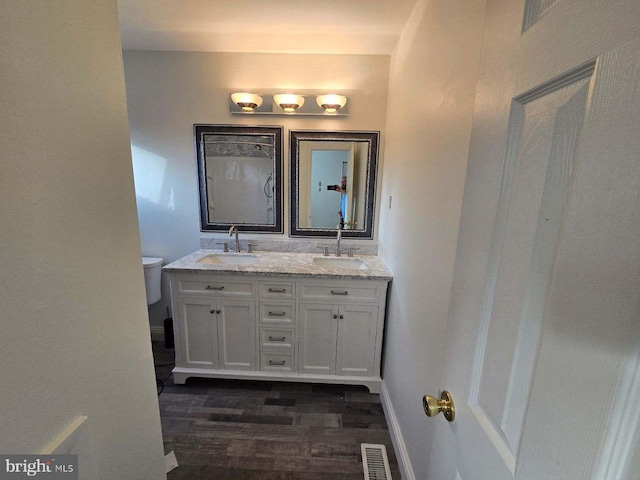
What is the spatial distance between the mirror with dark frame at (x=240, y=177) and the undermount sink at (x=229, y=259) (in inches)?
10.0

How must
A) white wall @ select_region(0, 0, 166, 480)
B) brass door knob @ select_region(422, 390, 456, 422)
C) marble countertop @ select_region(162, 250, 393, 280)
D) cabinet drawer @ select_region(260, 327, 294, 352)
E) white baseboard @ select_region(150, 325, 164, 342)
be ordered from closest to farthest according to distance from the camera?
white wall @ select_region(0, 0, 166, 480)
brass door knob @ select_region(422, 390, 456, 422)
marble countertop @ select_region(162, 250, 393, 280)
cabinet drawer @ select_region(260, 327, 294, 352)
white baseboard @ select_region(150, 325, 164, 342)

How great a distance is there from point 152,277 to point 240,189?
1097mm

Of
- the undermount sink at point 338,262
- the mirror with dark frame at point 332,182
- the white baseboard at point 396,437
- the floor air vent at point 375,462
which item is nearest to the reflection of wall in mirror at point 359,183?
the mirror with dark frame at point 332,182

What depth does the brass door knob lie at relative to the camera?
611 mm

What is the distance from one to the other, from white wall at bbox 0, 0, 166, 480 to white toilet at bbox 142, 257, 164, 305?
1.80 m

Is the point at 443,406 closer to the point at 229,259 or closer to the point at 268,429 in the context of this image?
the point at 268,429

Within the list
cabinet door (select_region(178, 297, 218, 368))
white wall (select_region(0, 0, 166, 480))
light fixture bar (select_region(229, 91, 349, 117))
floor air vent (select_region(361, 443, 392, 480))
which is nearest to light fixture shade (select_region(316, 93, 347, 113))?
light fixture bar (select_region(229, 91, 349, 117))

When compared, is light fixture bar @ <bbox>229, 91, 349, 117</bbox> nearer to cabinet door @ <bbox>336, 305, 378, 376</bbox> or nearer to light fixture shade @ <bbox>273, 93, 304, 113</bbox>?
light fixture shade @ <bbox>273, 93, 304, 113</bbox>

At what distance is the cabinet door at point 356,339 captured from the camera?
189cm

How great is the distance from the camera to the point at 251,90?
2156 mm

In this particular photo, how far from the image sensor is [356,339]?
6.33ft

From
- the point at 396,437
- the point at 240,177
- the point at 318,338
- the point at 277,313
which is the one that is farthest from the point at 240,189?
the point at 396,437

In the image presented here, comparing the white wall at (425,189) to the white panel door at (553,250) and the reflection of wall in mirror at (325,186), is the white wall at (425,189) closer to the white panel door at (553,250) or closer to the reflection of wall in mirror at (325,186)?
the white panel door at (553,250)

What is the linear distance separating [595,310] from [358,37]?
2220 mm
